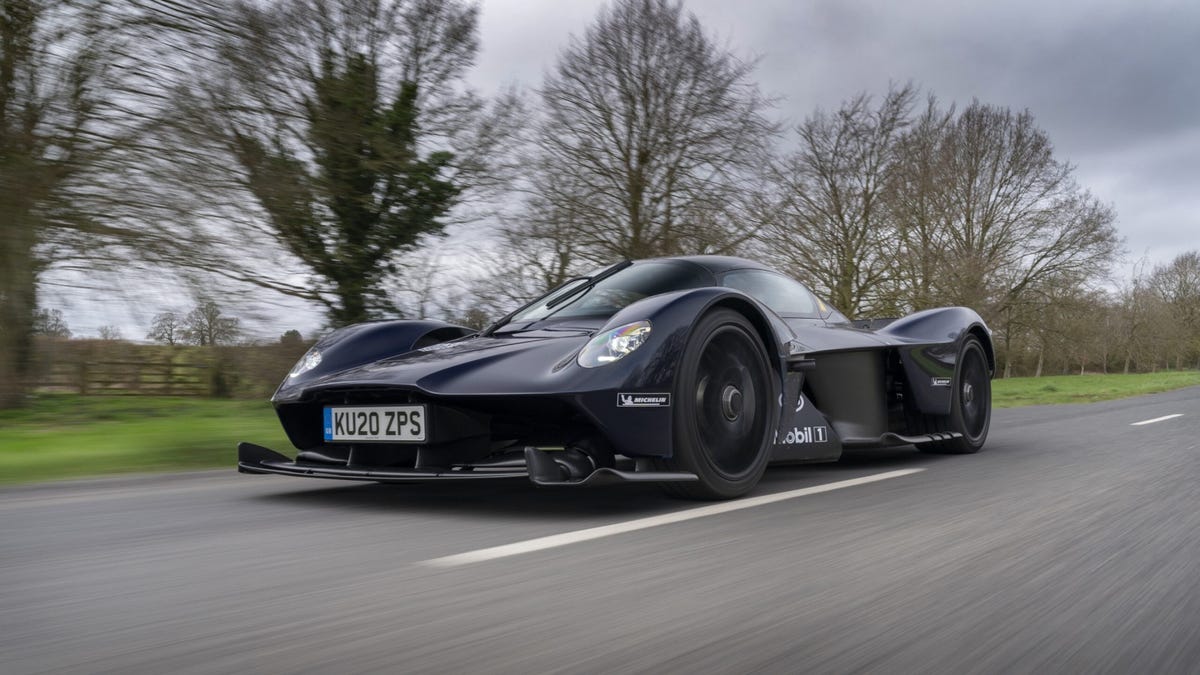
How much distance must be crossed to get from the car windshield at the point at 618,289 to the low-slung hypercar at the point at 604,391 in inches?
0.4

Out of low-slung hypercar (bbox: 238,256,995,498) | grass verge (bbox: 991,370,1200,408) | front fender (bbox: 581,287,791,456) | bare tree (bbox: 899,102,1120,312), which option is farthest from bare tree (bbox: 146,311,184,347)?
bare tree (bbox: 899,102,1120,312)

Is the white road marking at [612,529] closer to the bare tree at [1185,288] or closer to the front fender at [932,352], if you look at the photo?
the front fender at [932,352]

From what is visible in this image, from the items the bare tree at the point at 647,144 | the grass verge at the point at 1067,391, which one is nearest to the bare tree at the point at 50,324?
the bare tree at the point at 647,144

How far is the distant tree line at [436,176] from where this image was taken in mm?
7324

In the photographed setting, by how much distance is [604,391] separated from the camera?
332 centimetres

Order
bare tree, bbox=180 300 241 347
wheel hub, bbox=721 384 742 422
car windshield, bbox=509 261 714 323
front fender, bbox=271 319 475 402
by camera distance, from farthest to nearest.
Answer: bare tree, bbox=180 300 241 347 < car windshield, bbox=509 261 714 323 < front fender, bbox=271 319 475 402 < wheel hub, bbox=721 384 742 422

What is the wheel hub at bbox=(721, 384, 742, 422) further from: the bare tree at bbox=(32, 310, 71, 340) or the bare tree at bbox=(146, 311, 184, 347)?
the bare tree at bbox=(32, 310, 71, 340)

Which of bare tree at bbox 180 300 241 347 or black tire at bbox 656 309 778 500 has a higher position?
bare tree at bbox 180 300 241 347

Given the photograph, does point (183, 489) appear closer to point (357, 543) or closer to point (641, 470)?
point (357, 543)

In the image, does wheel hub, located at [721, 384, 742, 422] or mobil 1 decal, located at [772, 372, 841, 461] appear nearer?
wheel hub, located at [721, 384, 742, 422]

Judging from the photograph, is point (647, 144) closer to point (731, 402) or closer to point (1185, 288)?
point (731, 402)

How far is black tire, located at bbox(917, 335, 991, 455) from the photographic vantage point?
19.8 ft

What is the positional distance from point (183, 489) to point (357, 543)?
1.84m

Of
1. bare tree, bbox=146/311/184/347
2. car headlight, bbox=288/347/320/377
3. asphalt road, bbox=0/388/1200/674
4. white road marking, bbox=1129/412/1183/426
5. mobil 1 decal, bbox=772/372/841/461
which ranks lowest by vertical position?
asphalt road, bbox=0/388/1200/674
